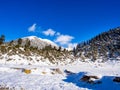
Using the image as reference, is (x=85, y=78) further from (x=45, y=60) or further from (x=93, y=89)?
(x=45, y=60)

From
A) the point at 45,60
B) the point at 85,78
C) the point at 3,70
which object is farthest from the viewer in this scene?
the point at 45,60

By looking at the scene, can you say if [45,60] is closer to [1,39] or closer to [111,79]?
[1,39]

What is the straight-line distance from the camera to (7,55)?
49.8 m

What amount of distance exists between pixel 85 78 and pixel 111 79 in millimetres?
3165

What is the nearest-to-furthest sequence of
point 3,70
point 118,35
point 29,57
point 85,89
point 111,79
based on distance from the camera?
point 85,89, point 111,79, point 3,70, point 29,57, point 118,35

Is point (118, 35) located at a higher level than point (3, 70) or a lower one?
higher

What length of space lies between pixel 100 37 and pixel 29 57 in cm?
11046

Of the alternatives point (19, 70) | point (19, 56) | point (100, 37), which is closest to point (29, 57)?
point (19, 56)

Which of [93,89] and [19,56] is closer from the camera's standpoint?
[93,89]

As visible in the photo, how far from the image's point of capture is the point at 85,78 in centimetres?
2364

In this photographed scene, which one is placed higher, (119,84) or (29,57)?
(29,57)

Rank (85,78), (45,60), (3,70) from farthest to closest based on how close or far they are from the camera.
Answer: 1. (45,60)
2. (3,70)
3. (85,78)

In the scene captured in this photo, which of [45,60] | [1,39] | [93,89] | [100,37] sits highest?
[100,37]

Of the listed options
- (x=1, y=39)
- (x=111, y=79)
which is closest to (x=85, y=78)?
(x=111, y=79)
